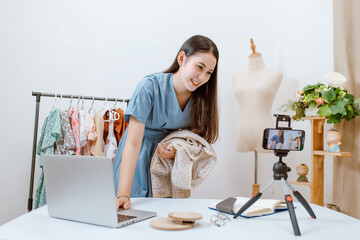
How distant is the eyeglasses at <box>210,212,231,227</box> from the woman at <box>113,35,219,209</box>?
524mm

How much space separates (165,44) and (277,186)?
5.73ft

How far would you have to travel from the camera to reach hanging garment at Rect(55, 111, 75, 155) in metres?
2.10

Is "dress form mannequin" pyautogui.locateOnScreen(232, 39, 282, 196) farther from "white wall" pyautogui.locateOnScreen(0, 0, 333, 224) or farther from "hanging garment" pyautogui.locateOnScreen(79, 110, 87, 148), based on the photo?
"hanging garment" pyautogui.locateOnScreen(79, 110, 87, 148)

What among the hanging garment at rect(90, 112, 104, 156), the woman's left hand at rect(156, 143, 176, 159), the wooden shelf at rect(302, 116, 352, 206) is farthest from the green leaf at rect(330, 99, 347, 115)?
the hanging garment at rect(90, 112, 104, 156)

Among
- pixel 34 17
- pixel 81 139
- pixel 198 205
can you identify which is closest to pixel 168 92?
pixel 198 205

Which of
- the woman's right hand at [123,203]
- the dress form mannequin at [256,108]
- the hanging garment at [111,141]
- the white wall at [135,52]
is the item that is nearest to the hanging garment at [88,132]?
the hanging garment at [111,141]

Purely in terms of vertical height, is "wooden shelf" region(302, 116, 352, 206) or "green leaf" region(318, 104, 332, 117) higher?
"green leaf" region(318, 104, 332, 117)

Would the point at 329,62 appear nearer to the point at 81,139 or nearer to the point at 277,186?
the point at 277,186

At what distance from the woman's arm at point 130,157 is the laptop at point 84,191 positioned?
26 cm

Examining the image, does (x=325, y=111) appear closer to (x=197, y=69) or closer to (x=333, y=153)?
(x=333, y=153)

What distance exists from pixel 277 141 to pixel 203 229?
0.31m

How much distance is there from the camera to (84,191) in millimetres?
820

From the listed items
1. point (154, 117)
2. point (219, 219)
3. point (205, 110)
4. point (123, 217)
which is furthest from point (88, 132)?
point (219, 219)

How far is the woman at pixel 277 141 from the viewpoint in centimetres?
88
